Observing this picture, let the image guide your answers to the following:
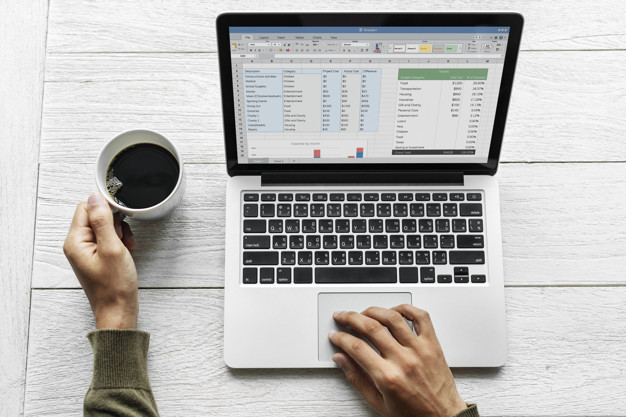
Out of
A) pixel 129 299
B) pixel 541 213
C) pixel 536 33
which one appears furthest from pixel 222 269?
pixel 536 33

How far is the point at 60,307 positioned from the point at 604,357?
0.83 m

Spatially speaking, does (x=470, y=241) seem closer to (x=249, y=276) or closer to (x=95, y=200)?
(x=249, y=276)

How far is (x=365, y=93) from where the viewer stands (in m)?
0.71

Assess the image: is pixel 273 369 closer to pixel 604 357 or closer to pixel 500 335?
pixel 500 335

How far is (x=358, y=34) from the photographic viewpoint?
0.66m

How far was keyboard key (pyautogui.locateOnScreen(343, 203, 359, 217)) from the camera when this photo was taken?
789 millimetres

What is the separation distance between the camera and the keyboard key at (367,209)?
31.1 inches

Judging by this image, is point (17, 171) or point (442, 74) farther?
point (17, 171)

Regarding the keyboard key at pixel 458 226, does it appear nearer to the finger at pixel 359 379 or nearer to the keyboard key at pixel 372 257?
the keyboard key at pixel 372 257

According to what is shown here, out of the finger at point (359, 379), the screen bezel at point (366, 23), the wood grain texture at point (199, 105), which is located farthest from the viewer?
the wood grain texture at point (199, 105)

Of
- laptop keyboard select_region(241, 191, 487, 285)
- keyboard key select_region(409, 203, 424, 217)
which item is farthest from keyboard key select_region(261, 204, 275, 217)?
keyboard key select_region(409, 203, 424, 217)

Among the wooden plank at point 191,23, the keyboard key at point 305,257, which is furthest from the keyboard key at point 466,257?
the wooden plank at point 191,23

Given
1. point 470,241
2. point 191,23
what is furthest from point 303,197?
point 191,23

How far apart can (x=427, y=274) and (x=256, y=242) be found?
0.26 metres
